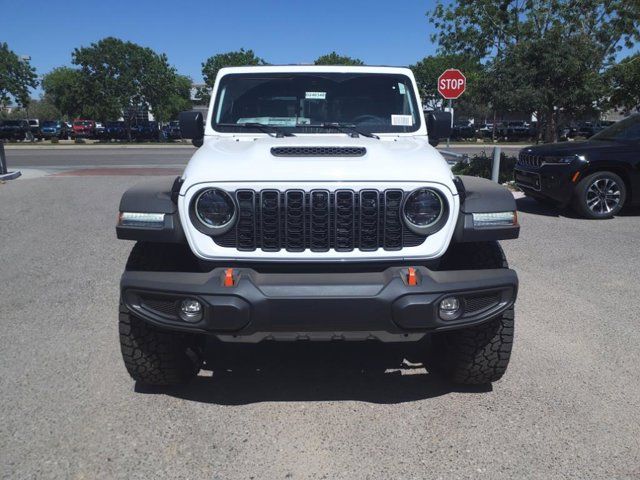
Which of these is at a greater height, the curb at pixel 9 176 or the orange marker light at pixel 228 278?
the orange marker light at pixel 228 278

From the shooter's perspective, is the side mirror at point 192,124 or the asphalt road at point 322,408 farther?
the side mirror at point 192,124

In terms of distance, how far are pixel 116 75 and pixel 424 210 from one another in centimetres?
4066

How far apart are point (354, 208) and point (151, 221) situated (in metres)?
1.08

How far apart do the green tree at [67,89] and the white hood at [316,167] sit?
132 feet

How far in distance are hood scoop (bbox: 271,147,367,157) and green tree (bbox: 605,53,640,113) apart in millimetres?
12279

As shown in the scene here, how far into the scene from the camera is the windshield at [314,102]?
4234mm

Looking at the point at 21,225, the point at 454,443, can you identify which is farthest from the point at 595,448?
the point at 21,225

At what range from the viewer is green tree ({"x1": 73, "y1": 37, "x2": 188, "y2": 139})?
3803 centimetres

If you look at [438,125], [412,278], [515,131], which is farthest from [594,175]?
[515,131]

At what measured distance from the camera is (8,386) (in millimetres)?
3475

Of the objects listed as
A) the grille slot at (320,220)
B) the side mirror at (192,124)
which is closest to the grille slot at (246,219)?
the grille slot at (320,220)

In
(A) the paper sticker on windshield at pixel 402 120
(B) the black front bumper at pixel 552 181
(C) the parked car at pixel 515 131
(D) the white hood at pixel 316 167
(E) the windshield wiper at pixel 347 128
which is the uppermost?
(A) the paper sticker on windshield at pixel 402 120

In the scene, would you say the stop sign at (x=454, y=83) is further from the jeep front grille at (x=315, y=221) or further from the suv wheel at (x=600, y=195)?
the jeep front grille at (x=315, y=221)

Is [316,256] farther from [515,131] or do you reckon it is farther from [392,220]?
[515,131]
